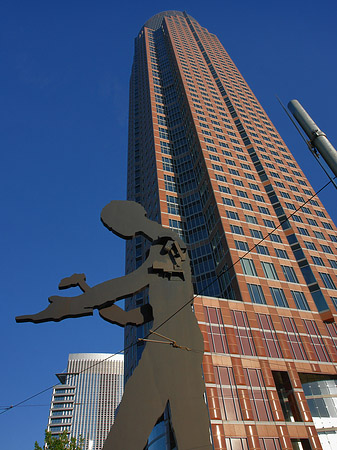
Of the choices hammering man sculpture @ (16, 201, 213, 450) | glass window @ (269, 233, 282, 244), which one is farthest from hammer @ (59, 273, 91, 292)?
glass window @ (269, 233, 282, 244)

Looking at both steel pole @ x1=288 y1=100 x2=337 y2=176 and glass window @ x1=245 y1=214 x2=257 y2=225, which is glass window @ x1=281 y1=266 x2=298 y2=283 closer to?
glass window @ x1=245 y1=214 x2=257 y2=225

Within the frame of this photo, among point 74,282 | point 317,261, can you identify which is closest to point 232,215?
point 317,261

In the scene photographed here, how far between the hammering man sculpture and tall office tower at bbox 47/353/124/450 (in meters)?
123

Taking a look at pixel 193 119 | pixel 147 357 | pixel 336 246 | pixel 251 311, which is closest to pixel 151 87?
pixel 193 119

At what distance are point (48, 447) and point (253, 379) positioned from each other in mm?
A: 19366

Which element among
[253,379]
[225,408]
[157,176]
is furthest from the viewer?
[157,176]

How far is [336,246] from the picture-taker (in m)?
53.1

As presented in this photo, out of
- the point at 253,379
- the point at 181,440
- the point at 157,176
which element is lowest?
the point at 181,440

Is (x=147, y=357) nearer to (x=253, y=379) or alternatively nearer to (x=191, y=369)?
(x=191, y=369)

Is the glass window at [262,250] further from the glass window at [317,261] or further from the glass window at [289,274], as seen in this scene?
the glass window at [317,261]

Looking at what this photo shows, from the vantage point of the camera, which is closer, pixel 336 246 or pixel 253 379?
pixel 253 379

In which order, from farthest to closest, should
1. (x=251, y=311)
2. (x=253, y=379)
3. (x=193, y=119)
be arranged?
1. (x=193, y=119)
2. (x=251, y=311)
3. (x=253, y=379)

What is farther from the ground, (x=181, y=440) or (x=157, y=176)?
(x=157, y=176)

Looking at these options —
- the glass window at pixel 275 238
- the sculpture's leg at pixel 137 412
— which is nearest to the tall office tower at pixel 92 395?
the glass window at pixel 275 238
